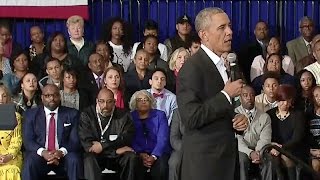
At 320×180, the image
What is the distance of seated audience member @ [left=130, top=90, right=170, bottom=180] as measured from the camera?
9141 millimetres

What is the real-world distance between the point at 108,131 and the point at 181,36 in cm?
249

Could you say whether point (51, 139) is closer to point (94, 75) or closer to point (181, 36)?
point (94, 75)

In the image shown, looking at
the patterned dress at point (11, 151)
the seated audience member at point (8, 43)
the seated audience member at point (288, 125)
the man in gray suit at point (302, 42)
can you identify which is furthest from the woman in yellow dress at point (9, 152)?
the man in gray suit at point (302, 42)

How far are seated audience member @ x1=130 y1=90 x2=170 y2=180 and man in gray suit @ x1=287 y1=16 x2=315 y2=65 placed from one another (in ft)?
8.87

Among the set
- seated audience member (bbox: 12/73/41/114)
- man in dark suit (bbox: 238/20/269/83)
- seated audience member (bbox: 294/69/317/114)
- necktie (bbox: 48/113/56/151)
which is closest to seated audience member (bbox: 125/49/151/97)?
seated audience member (bbox: 12/73/41/114)

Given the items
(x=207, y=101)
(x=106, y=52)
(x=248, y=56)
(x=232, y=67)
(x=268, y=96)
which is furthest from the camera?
(x=248, y=56)

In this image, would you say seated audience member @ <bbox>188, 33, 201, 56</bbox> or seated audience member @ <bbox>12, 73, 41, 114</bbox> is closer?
seated audience member @ <bbox>12, 73, 41, 114</bbox>

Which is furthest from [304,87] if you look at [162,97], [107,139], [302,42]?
[107,139]

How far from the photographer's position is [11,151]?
895cm

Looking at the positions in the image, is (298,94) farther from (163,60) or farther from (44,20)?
(44,20)

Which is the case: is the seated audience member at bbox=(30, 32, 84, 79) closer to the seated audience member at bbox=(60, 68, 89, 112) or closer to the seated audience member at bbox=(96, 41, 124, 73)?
the seated audience member at bbox=(96, 41, 124, 73)

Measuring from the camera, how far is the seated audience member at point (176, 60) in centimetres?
1012

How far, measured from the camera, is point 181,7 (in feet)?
39.5

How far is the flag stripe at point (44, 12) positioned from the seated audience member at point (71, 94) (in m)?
1.94
